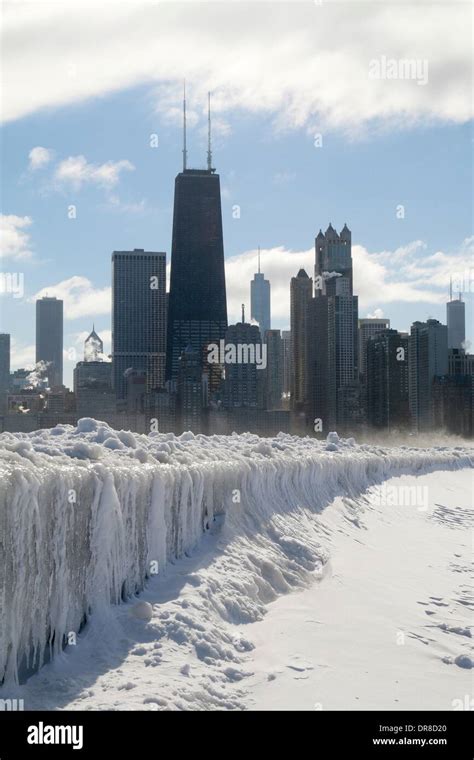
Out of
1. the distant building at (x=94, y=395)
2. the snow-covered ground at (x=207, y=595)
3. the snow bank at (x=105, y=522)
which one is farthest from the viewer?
the distant building at (x=94, y=395)

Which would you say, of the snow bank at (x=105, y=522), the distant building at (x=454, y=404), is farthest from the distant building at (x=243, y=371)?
the snow bank at (x=105, y=522)

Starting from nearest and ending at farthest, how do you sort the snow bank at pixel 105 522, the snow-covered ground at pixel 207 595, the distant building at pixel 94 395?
the snow bank at pixel 105 522 < the snow-covered ground at pixel 207 595 < the distant building at pixel 94 395

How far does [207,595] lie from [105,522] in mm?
1671

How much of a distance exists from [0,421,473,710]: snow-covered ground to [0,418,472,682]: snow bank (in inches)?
0.9

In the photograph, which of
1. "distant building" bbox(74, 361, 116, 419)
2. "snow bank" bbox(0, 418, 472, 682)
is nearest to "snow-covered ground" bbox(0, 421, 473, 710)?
"snow bank" bbox(0, 418, 472, 682)

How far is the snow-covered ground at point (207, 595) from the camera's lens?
638 cm

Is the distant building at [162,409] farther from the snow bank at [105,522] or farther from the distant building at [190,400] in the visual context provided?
the snow bank at [105,522]

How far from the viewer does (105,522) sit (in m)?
7.48

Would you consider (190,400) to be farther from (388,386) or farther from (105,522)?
(105,522)

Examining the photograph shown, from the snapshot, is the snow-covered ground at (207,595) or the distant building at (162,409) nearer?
the snow-covered ground at (207,595)

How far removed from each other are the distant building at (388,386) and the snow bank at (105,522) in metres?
116

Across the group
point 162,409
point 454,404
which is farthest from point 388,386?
point 162,409

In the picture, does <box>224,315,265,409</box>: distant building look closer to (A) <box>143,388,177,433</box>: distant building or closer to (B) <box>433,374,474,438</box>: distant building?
(A) <box>143,388,177,433</box>: distant building
